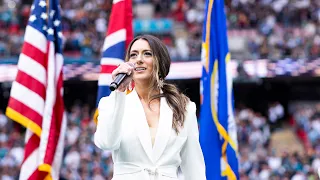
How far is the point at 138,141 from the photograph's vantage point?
18.6ft

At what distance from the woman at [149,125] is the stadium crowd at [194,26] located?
20.5 metres

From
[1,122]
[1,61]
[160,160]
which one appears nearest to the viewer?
[160,160]

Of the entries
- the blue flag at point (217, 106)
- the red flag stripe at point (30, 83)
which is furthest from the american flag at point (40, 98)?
the blue flag at point (217, 106)

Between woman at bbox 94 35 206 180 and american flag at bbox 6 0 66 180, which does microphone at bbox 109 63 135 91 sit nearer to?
woman at bbox 94 35 206 180

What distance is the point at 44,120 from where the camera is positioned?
10109 mm

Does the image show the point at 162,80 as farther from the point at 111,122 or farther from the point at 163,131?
the point at 111,122

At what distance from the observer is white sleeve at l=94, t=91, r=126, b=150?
5473 millimetres

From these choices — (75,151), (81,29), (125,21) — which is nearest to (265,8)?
(81,29)

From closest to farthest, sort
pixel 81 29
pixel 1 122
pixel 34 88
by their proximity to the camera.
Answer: pixel 34 88 → pixel 1 122 → pixel 81 29

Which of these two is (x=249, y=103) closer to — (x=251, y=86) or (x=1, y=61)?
(x=251, y=86)

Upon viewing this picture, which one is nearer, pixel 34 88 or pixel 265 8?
pixel 34 88

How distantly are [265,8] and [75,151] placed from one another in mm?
10617

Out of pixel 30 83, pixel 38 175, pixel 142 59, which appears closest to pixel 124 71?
pixel 142 59

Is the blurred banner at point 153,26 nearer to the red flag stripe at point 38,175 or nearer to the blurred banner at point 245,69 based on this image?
the blurred banner at point 245,69
